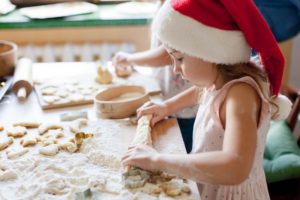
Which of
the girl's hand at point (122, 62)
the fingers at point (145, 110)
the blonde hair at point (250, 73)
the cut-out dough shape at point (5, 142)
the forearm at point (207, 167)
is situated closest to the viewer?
the forearm at point (207, 167)

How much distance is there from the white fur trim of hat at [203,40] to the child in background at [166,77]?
50cm

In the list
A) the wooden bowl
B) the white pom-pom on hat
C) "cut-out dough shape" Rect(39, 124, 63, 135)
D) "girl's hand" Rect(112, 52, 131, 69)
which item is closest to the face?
the white pom-pom on hat

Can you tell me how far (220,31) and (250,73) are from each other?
123 millimetres

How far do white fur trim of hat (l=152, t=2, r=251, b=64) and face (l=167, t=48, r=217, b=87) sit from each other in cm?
3

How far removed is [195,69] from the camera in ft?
3.05

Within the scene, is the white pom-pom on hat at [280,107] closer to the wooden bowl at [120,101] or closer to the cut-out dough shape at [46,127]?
the wooden bowl at [120,101]

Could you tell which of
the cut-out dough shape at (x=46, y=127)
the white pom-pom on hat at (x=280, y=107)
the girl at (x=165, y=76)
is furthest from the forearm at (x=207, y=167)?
the girl at (x=165, y=76)

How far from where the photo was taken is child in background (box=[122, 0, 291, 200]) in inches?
32.4

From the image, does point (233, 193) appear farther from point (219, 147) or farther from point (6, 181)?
point (6, 181)

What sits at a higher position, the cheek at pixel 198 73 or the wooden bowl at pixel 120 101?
the cheek at pixel 198 73

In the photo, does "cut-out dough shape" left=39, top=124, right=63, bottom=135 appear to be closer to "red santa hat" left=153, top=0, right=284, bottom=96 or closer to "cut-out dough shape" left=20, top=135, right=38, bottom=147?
"cut-out dough shape" left=20, top=135, right=38, bottom=147

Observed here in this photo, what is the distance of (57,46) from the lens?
2494mm

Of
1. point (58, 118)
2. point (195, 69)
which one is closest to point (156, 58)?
point (58, 118)

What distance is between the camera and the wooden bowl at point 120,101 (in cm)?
118
